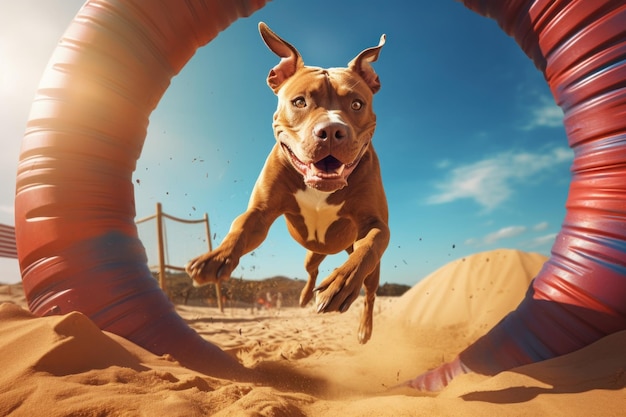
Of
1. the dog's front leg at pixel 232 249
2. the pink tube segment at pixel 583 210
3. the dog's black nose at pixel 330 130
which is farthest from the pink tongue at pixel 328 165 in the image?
the pink tube segment at pixel 583 210

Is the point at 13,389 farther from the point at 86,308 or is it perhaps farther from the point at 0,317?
the point at 86,308

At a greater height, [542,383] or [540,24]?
[540,24]

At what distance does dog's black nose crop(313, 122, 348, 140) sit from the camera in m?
2.25

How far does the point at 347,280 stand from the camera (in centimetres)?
207

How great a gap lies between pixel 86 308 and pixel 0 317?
490 mm

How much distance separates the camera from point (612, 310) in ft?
6.75

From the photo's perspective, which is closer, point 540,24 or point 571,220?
point 571,220

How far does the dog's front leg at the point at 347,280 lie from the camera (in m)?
1.98

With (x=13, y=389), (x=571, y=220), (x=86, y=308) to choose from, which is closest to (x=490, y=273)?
(x=571, y=220)

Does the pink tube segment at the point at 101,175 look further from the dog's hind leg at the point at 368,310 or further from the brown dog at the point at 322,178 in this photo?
the dog's hind leg at the point at 368,310

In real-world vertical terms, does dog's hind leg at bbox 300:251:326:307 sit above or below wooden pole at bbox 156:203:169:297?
below

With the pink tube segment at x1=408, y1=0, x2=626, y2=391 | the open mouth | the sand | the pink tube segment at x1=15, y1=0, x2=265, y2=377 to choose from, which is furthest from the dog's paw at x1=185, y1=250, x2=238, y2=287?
the pink tube segment at x1=408, y1=0, x2=626, y2=391

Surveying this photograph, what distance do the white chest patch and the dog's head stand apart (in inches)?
14.8

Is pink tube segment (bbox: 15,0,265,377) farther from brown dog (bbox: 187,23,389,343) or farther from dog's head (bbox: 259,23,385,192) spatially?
dog's head (bbox: 259,23,385,192)
